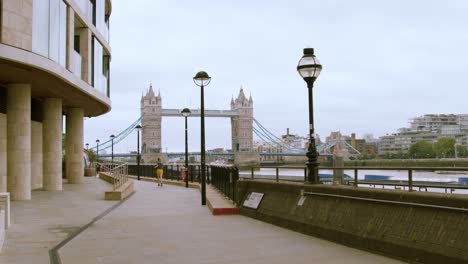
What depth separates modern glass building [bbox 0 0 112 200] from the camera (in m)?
17.1

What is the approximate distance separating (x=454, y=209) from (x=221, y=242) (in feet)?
14.1

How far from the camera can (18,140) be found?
64.5 ft

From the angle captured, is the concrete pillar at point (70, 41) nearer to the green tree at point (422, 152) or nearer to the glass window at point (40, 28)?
the glass window at point (40, 28)

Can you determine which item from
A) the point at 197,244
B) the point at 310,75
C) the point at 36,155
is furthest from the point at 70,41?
the point at 197,244

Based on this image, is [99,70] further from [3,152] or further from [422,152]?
[422,152]

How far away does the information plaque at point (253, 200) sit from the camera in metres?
12.9

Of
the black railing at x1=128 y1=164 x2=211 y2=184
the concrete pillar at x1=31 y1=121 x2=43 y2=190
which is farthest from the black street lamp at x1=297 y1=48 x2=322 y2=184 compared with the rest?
the concrete pillar at x1=31 y1=121 x2=43 y2=190

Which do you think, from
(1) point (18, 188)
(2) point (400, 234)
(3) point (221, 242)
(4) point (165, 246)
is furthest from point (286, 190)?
(1) point (18, 188)

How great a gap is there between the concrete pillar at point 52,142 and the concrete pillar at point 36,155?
1622mm

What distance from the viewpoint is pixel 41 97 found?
2578 cm

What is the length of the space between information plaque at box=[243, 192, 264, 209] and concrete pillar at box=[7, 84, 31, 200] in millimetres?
10093

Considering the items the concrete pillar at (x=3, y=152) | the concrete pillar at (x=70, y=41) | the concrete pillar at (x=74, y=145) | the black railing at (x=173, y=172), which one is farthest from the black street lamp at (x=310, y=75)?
the concrete pillar at (x=74, y=145)

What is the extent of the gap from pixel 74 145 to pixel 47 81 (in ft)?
37.0

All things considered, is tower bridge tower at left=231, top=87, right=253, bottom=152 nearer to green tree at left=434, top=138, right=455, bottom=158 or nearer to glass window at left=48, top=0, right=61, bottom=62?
green tree at left=434, top=138, right=455, bottom=158
